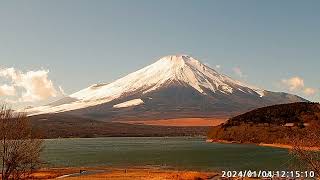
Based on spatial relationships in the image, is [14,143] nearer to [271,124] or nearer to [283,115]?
[271,124]

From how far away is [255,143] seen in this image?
167 m

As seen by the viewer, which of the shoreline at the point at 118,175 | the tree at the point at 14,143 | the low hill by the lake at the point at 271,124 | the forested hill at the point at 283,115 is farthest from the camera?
the forested hill at the point at 283,115

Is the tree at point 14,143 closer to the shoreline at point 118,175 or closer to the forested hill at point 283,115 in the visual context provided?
the shoreline at point 118,175

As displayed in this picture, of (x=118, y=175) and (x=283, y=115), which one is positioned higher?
(x=283, y=115)

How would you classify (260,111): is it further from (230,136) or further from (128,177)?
(128,177)

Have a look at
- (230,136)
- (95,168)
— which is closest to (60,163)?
(95,168)

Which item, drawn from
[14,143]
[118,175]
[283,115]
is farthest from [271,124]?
[14,143]

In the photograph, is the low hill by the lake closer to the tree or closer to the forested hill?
the forested hill

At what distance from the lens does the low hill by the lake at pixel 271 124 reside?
16320 cm

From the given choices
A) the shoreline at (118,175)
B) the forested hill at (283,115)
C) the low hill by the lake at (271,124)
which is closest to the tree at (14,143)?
the shoreline at (118,175)

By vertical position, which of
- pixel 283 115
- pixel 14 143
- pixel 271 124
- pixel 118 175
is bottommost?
pixel 118 175

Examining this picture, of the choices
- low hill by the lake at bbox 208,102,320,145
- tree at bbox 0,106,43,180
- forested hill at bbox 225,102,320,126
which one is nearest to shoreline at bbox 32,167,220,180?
tree at bbox 0,106,43,180

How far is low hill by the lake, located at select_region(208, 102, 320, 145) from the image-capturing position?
535 feet

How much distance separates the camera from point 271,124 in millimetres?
172375
